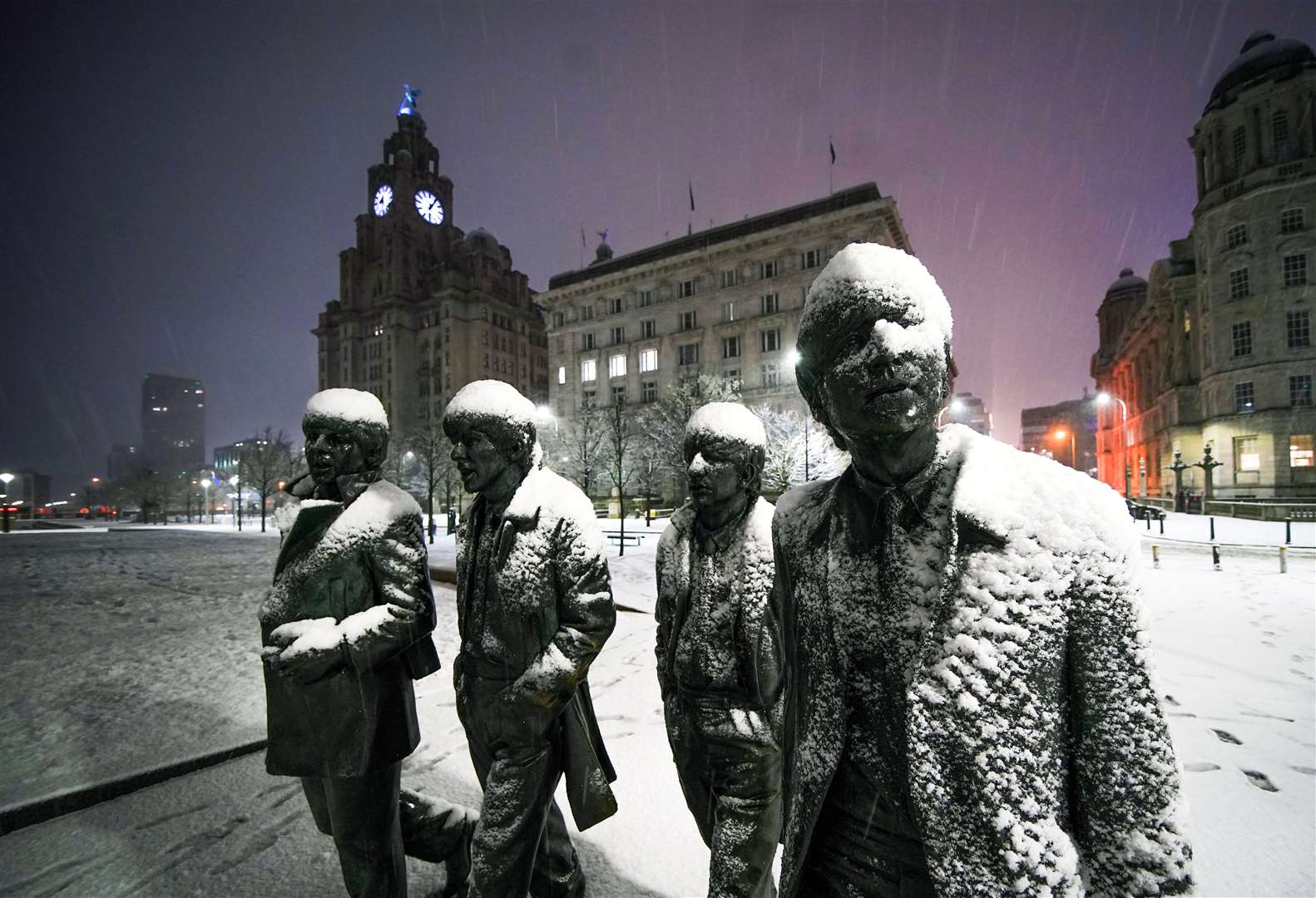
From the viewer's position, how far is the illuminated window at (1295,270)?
37562 millimetres

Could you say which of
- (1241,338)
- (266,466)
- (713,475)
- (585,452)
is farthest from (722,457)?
(1241,338)

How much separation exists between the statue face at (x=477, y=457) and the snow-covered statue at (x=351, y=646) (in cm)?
34

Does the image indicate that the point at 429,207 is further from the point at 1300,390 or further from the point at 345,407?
the point at 345,407

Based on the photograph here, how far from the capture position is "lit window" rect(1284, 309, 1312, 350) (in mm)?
37250

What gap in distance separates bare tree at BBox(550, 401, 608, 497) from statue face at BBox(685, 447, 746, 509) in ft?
86.9

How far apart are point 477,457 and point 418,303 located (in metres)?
91.8

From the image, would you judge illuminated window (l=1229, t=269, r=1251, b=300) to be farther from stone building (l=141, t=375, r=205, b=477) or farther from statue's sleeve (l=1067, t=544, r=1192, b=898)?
stone building (l=141, t=375, r=205, b=477)

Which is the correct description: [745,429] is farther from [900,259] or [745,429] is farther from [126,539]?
[126,539]

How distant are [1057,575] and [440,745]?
5.66m

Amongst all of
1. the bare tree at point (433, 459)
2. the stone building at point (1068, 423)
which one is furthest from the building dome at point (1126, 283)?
the bare tree at point (433, 459)

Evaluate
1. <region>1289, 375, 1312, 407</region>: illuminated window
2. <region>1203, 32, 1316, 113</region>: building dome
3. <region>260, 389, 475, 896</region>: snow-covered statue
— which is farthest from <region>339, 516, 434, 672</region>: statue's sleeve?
<region>1203, 32, 1316, 113</region>: building dome

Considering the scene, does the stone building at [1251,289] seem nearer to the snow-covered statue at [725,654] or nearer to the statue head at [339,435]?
the snow-covered statue at [725,654]

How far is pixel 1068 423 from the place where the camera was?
112 meters

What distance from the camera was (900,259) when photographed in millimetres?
1481
